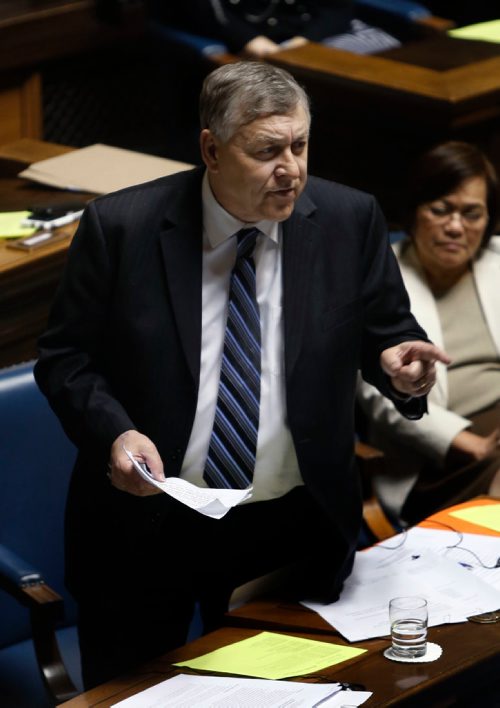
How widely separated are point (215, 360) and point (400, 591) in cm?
53

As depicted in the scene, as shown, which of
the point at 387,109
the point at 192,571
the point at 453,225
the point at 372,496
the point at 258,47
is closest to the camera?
the point at 192,571

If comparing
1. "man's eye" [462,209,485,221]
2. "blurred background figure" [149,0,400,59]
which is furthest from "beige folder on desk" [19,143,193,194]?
"blurred background figure" [149,0,400,59]

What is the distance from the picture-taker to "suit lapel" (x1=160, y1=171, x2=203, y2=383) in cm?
242

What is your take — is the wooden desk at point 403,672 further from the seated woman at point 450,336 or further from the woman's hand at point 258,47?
the woman's hand at point 258,47

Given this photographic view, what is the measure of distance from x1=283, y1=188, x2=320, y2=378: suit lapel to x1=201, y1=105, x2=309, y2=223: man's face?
134 mm

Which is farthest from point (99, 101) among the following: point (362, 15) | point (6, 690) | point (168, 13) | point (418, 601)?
point (418, 601)

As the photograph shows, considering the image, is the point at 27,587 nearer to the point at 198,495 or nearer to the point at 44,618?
the point at 44,618

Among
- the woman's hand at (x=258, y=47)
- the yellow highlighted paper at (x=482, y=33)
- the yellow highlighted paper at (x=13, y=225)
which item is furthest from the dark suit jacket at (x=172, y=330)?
the yellow highlighted paper at (x=482, y=33)

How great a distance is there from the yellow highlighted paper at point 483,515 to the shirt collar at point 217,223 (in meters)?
0.77

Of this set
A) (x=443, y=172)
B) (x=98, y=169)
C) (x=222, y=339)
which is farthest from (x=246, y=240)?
(x=98, y=169)

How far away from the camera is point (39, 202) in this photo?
3.71 metres

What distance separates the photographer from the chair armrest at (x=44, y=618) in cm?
267

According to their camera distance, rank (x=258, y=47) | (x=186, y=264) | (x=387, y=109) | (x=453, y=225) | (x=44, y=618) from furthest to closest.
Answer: (x=258, y=47)
(x=387, y=109)
(x=453, y=225)
(x=44, y=618)
(x=186, y=264)

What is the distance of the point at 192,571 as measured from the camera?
2.58m
